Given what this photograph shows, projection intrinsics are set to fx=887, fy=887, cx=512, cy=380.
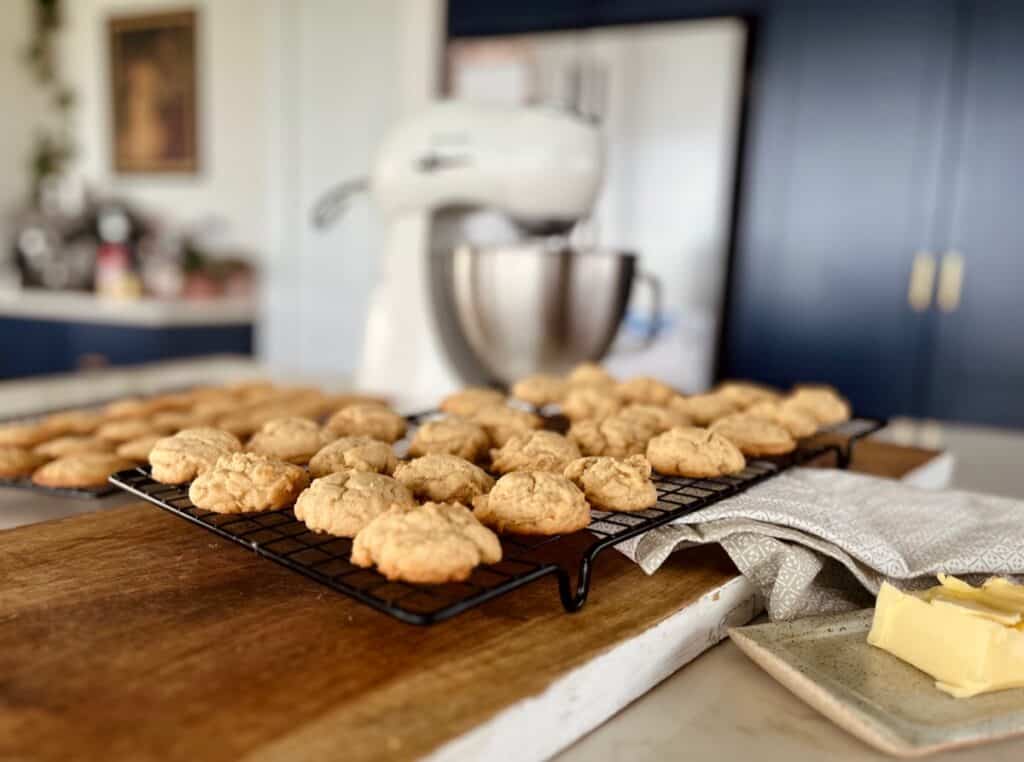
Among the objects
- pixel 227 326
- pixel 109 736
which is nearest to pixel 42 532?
pixel 109 736

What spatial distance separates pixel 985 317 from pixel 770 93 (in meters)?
0.92

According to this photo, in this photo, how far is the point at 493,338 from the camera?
61.6 inches

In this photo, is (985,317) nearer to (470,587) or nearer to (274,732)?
(470,587)

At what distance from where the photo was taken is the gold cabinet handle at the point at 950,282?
8.41 ft

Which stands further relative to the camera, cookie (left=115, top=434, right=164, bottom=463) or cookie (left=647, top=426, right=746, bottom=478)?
cookie (left=115, top=434, right=164, bottom=463)

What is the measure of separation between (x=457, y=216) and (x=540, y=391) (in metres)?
0.51

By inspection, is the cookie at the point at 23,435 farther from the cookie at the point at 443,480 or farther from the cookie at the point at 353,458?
the cookie at the point at 443,480

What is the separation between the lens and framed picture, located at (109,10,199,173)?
4305 mm

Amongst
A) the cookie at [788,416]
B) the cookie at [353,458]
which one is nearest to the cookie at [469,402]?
the cookie at [353,458]

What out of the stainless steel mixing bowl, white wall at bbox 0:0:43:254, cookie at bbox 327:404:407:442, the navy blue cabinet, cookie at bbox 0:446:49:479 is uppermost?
white wall at bbox 0:0:43:254

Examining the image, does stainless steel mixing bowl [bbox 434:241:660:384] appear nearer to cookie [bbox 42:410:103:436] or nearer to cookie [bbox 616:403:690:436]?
cookie [bbox 616:403:690:436]

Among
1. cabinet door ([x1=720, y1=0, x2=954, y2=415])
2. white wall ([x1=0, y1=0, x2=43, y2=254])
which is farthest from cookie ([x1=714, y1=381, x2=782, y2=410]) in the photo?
white wall ([x1=0, y1=0, x2=43, y2=254])

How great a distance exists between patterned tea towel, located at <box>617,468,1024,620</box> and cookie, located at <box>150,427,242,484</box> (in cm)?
43

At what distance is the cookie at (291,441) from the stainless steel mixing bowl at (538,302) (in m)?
0.56
